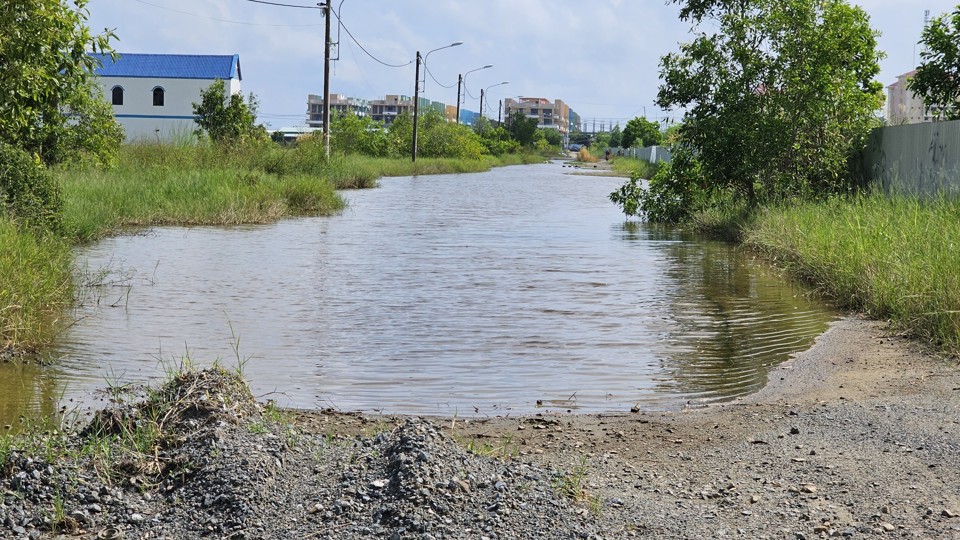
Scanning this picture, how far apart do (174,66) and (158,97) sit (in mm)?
2397

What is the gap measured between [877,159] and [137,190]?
14056 millimetres

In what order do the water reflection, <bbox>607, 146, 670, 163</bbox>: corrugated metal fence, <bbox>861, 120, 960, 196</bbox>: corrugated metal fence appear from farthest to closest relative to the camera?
1. <bbox>607, 146, 670, 163</bbox>: corrugated metal fence
2. <bbox>861, 120, 960, 196</bbox>: corrugated metal fence
3. the water reflection

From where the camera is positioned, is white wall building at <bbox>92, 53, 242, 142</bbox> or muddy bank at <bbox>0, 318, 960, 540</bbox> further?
white wall building at <bbox>92, 53, 242, 142</bbox>

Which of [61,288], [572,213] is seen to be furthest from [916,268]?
[572,213]

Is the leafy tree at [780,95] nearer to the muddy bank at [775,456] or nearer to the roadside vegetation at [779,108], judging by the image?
the roadside vegetation at [779,108]

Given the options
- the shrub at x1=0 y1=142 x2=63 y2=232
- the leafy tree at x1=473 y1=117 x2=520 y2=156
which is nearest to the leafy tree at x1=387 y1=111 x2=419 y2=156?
the leafy tree at x1=473 y1=117 x2=520 y2=156

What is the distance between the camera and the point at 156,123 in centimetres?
7325

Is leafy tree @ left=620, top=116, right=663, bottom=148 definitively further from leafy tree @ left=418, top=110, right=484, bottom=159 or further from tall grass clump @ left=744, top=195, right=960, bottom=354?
tall grass clump @ left=744, top=195, right=960, bottom=354

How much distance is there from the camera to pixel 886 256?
1046cm

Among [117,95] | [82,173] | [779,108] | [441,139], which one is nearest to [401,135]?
[441,139]

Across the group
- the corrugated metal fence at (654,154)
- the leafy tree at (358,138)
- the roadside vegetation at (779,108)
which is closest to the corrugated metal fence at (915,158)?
the roadside vegetation at (779,108)

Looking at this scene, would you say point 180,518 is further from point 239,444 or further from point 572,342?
point 572,342

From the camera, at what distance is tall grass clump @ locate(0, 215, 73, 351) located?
8172 mm

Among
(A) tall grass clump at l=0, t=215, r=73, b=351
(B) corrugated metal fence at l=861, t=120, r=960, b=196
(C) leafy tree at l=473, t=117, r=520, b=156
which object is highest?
(C) leafy tree at l=473, t=117, r=520, b=156
